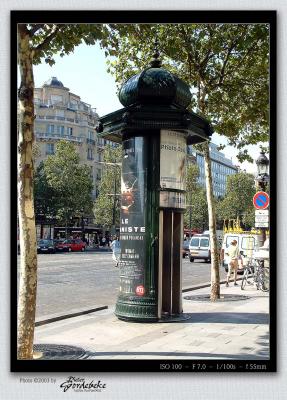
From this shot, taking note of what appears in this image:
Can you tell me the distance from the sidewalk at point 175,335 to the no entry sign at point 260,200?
67.7 inches

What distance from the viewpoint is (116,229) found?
9617 mm

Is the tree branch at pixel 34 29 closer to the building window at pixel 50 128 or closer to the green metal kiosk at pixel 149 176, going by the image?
the building window at pixel 50 128

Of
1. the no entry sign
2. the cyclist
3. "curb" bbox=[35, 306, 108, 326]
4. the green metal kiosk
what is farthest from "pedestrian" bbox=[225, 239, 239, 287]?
the green metal kiosk

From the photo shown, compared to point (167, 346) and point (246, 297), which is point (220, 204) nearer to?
point (246, 297)

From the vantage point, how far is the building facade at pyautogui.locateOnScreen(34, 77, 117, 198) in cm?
700

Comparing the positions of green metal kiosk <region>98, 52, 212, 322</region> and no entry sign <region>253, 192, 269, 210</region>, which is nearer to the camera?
green metal kiosk <region>98, 52, 212, 322</region>

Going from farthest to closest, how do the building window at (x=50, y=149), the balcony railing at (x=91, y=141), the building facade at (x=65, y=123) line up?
the balcony railing at (x=91, y=141)
the building window at (x=50, y=149)
the building facade at (x=65, y=123)

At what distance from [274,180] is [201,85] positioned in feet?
19.5

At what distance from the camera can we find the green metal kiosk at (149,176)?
871cm

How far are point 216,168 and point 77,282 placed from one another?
6.71 meters

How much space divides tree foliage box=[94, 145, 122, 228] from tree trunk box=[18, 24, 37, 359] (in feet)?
9.63

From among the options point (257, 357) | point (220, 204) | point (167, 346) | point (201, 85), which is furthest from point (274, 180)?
point (220, 204)

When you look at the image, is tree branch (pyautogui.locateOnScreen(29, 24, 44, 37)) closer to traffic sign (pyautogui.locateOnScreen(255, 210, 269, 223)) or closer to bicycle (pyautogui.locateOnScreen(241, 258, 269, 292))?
traffic sign (pyautogui.locateOnScreen(255, 210, 269, 223))

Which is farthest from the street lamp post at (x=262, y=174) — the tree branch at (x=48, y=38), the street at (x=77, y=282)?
the street at (x=77, y=282)
